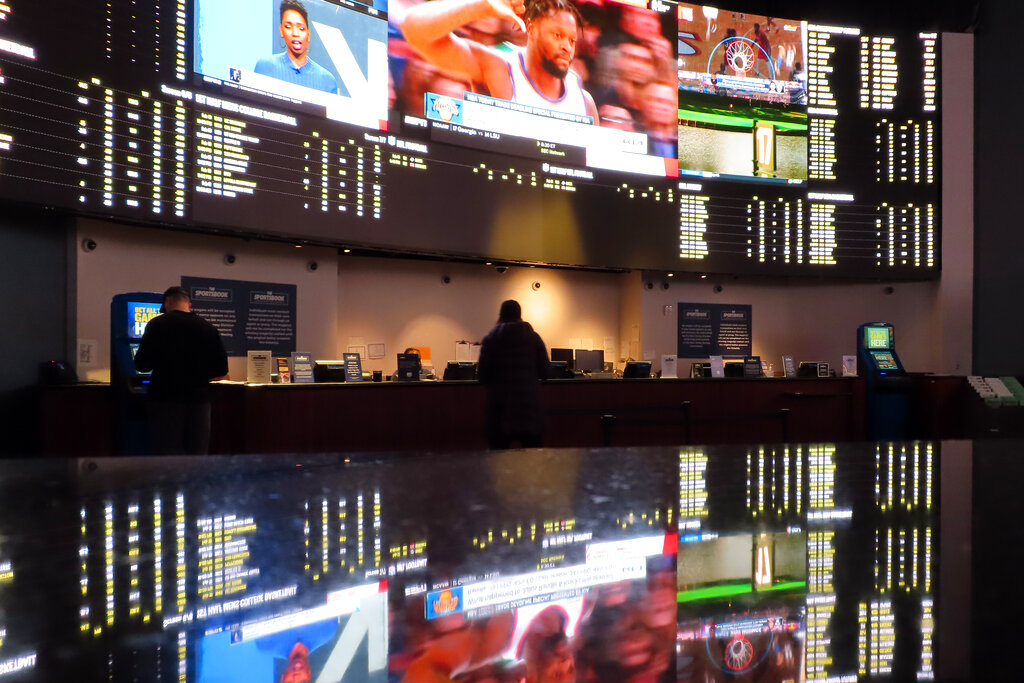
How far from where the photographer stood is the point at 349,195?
5.75 metres

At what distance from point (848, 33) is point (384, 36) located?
5.01 metres

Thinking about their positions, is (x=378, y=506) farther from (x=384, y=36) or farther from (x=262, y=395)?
(x=384, y=36)

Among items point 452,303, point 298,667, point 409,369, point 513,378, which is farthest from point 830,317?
point 298,667

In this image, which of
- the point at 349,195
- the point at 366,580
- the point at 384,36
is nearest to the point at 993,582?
the point at 366,580

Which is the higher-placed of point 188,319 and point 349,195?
point 349,195

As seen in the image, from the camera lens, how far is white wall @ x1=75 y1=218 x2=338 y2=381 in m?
5.04

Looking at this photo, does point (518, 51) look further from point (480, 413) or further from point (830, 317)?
point (830, 317)

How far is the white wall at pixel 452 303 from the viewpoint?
6.73 meters

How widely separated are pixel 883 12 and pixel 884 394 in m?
4.39

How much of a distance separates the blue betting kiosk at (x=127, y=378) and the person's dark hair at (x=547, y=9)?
4.22 metres

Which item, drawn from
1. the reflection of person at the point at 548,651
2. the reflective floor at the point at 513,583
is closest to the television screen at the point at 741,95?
the reflective floor at the point at 513,583

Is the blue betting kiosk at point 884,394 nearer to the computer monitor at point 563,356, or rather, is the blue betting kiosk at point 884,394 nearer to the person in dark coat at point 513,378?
the computer monitor at point 563,356

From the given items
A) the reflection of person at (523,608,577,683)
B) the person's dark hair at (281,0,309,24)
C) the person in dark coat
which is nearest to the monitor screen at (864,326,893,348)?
the person in dark coat

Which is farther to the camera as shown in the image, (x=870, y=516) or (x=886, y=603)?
(x=870, y=516)
